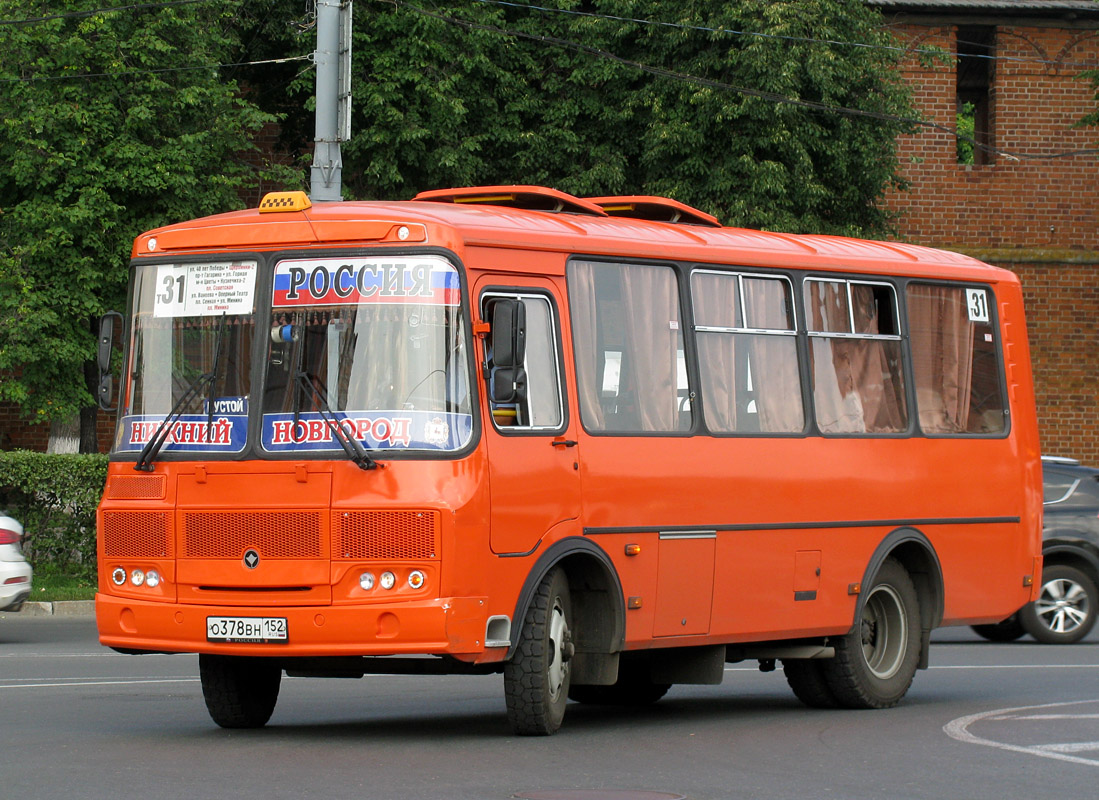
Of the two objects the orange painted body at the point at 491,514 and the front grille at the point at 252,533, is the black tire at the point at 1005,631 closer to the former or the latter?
the orange painted body at the point at 491,514

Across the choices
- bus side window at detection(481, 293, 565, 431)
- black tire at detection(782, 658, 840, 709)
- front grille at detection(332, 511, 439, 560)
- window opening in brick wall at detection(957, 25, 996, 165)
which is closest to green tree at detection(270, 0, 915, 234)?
window opening in brick wall at detection(957, 25, 996, 165)

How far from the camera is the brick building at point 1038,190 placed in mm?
35312

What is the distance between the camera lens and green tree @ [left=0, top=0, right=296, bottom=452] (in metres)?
25.4

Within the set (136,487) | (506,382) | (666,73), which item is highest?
(666,73)

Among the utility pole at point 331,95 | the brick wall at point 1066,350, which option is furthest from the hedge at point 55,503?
the brick wall at point 1066,350

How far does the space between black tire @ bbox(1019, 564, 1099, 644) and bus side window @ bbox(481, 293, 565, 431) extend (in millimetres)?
9018

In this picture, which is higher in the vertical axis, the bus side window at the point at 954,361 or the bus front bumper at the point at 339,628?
the bus side window at the point at 954,361

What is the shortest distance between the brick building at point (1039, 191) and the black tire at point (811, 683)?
24477mm

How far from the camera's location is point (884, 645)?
1216 centimetres

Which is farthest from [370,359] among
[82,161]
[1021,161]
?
[1021,161]

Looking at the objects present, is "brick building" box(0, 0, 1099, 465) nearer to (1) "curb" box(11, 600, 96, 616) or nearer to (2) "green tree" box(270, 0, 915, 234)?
(2) "green tree" box(270, 0, 915, 234)

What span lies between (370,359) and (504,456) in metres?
0.85

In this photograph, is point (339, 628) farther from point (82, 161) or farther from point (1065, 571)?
point (82, 161)

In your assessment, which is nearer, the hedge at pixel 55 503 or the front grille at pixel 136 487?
the front grille at pixel 136 487
